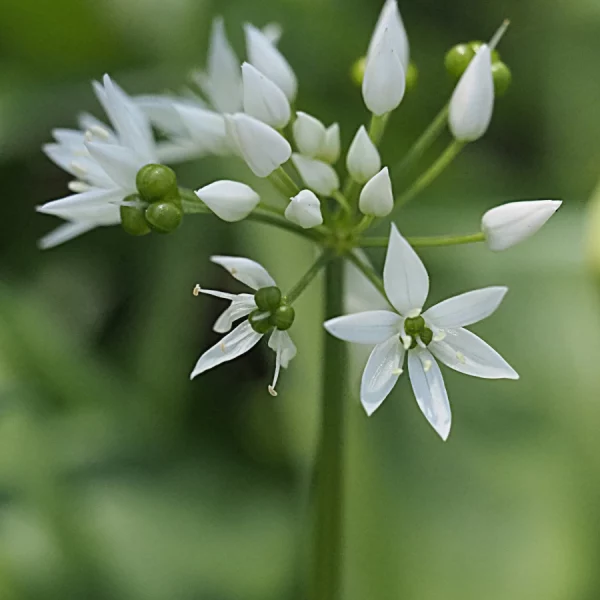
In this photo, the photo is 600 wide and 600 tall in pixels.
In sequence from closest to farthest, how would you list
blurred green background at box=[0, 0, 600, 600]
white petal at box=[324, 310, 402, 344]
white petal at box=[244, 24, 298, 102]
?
white petal at box=[324, 310, 402, 344]
white petal at box=[244, 24, 298, 102]
blurred green background at box=[0, 0, 600, 600]

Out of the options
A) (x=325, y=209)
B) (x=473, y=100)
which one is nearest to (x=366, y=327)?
(x=325, y=209)

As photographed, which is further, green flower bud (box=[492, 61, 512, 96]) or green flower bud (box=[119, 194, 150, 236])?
green flower bud (box=[492, 61, 512, 96])

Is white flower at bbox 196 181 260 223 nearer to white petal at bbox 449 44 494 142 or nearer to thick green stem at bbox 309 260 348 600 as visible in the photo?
thick green stem at bbox 309 260 348 600

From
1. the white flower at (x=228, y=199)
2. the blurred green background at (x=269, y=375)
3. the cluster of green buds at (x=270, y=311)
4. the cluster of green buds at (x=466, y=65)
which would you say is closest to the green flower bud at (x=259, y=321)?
the cluster of green buds at (x=270, y=311)

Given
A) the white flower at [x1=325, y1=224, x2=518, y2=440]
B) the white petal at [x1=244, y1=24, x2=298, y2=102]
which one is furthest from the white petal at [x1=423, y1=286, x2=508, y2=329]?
→ the white petal at [x1=244, y1=24, x2=298, y2=102]

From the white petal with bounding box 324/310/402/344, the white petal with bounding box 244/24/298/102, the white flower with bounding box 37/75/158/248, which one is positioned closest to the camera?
the white petal with bounding box 324/310/402/344

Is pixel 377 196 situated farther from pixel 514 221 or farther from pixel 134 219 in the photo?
pixel 134 219

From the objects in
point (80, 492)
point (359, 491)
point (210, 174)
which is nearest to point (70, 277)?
point (210, 174)
